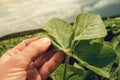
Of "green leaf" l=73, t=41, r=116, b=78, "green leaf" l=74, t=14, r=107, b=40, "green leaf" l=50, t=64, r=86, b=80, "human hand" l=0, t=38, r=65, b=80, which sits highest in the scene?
"green leaf" l=74, t=14, r=107, b=40

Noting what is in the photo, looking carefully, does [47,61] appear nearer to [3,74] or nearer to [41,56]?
[41,56]

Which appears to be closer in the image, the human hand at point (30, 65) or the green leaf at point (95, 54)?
the green leaf at point (95, 54)

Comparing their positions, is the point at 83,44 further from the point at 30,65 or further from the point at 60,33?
the point at 30,65

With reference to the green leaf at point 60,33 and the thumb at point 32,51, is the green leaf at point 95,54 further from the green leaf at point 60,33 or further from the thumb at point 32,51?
the thumb at point 32,51

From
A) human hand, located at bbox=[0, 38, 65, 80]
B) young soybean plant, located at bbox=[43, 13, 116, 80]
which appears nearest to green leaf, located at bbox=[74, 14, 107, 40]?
young soybean plant, located at bbox=[43, 13, 116, 80]

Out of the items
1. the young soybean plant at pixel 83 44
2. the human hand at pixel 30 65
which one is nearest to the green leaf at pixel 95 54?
the young soybean plant at pixel 83 44

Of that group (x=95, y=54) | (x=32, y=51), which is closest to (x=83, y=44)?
(x=95, y=54)

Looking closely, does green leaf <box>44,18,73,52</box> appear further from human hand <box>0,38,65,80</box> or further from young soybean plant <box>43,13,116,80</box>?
human hand <box>0,38,65,80</box>
